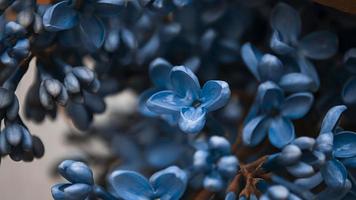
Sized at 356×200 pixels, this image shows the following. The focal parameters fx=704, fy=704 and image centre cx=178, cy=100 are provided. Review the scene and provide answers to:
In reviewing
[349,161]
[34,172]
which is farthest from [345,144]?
[34,172]

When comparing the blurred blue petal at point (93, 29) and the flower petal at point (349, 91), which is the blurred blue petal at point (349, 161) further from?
the blurred blue petal at point (93, 29)

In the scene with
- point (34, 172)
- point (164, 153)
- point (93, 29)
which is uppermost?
point (93, 29)

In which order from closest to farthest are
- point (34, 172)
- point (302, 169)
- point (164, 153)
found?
point (302, 169) → point (164, 153) → point (34, 172)

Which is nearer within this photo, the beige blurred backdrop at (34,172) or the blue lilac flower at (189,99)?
the blue lilac flower at (189,99)

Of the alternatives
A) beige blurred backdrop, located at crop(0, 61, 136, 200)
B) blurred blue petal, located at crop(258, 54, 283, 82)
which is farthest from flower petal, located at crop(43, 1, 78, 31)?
beige blurred backdrop, located at crop(0, 61, 136, 200)

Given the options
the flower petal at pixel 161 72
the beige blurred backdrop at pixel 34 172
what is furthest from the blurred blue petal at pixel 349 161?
the beige blurred backdrop at pixel 34 172

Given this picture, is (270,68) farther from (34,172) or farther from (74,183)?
(34,172)

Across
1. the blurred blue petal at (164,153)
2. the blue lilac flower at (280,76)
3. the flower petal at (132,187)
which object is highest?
the blue lilac flower at (280,76)
